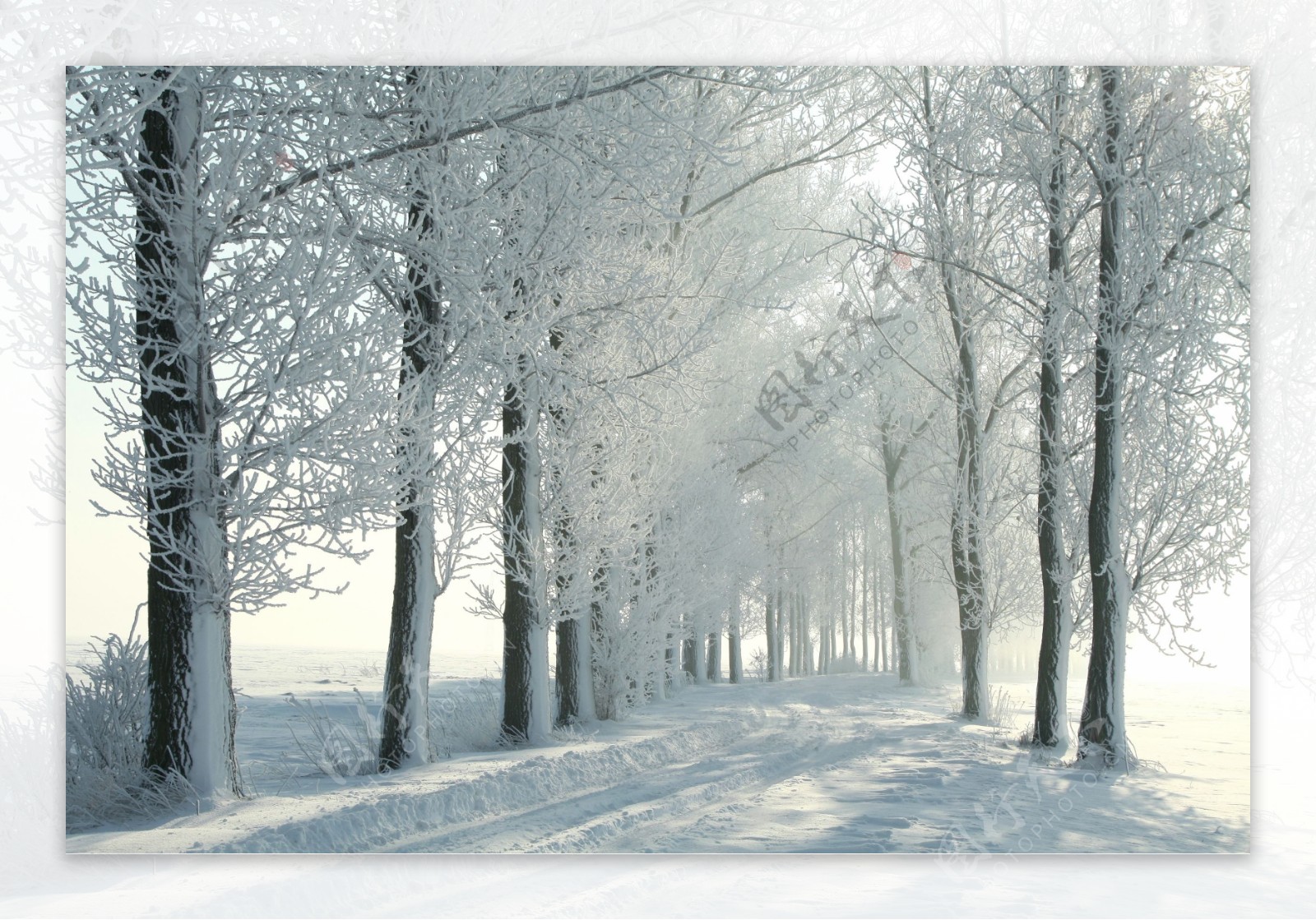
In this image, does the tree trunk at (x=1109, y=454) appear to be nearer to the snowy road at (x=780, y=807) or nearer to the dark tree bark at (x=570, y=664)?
the snowy road at (x=780, y=807)

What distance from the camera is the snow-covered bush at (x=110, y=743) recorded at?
4066 millimetres

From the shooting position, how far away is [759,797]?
452cm

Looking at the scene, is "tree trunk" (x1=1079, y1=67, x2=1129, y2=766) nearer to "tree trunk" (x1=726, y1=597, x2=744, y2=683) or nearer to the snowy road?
the snowy road

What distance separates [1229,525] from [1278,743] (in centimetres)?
107

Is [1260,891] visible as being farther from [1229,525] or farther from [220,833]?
[220,833]

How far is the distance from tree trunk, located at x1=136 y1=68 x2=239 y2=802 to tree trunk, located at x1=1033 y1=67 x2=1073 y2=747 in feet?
13.4

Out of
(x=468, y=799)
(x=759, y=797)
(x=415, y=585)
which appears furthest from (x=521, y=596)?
(x=759, y=797)

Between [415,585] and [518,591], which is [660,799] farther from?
[518,591]

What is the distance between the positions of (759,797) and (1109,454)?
259 centimetres

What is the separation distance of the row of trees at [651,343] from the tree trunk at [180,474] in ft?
0.06

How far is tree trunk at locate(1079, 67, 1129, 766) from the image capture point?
502 cm
